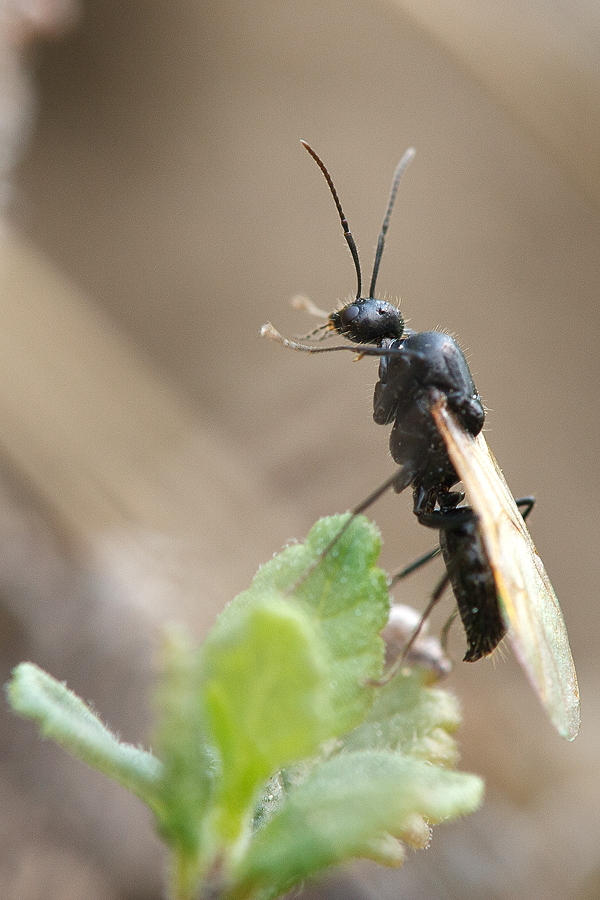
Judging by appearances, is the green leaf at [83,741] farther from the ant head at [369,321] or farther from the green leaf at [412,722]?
the ant head at [369,321]

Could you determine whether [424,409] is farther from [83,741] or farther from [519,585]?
[83,741]

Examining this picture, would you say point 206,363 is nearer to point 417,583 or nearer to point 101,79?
point 417,583

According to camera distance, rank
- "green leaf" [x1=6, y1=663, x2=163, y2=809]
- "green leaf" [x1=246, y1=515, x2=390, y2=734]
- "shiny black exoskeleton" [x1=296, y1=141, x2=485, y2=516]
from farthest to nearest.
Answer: "shiny black exoskeleton" [x1=296, y1=141, x2=485, y2=516]
"green leaf" [x1=246, y1=515, x2=390, y2=734]
"green leaf" [x1=6, y1=663, x2=163, y2=809]

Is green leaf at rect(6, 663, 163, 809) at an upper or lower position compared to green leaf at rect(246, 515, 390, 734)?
lower

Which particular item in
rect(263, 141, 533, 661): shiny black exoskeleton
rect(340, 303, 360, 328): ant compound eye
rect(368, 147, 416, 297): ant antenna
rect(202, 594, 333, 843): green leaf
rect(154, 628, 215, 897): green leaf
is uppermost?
rect(368, 147, 416, 297): ant antenna

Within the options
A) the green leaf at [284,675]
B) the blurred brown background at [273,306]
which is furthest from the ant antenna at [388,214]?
the blurred brown background at [273,306]

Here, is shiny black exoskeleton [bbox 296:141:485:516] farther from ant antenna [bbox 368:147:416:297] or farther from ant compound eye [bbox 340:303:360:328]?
ant antenna [bbox 368:147:416:297]

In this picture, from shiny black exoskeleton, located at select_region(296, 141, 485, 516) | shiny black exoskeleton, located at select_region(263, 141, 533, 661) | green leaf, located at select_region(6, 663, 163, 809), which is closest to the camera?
green leaf, located at select_region(6, 663, 163, 809)

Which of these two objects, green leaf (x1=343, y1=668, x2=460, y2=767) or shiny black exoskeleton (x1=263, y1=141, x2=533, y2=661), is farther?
shiny black exoskeleton (x1=263, y1=141, x2=533, y2=661)

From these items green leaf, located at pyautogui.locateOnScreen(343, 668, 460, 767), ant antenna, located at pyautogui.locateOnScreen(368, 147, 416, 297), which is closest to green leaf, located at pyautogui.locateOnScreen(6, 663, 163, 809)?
green leaf, located at pyautogui.locateOnScreen(343, 668, 460, 767)
